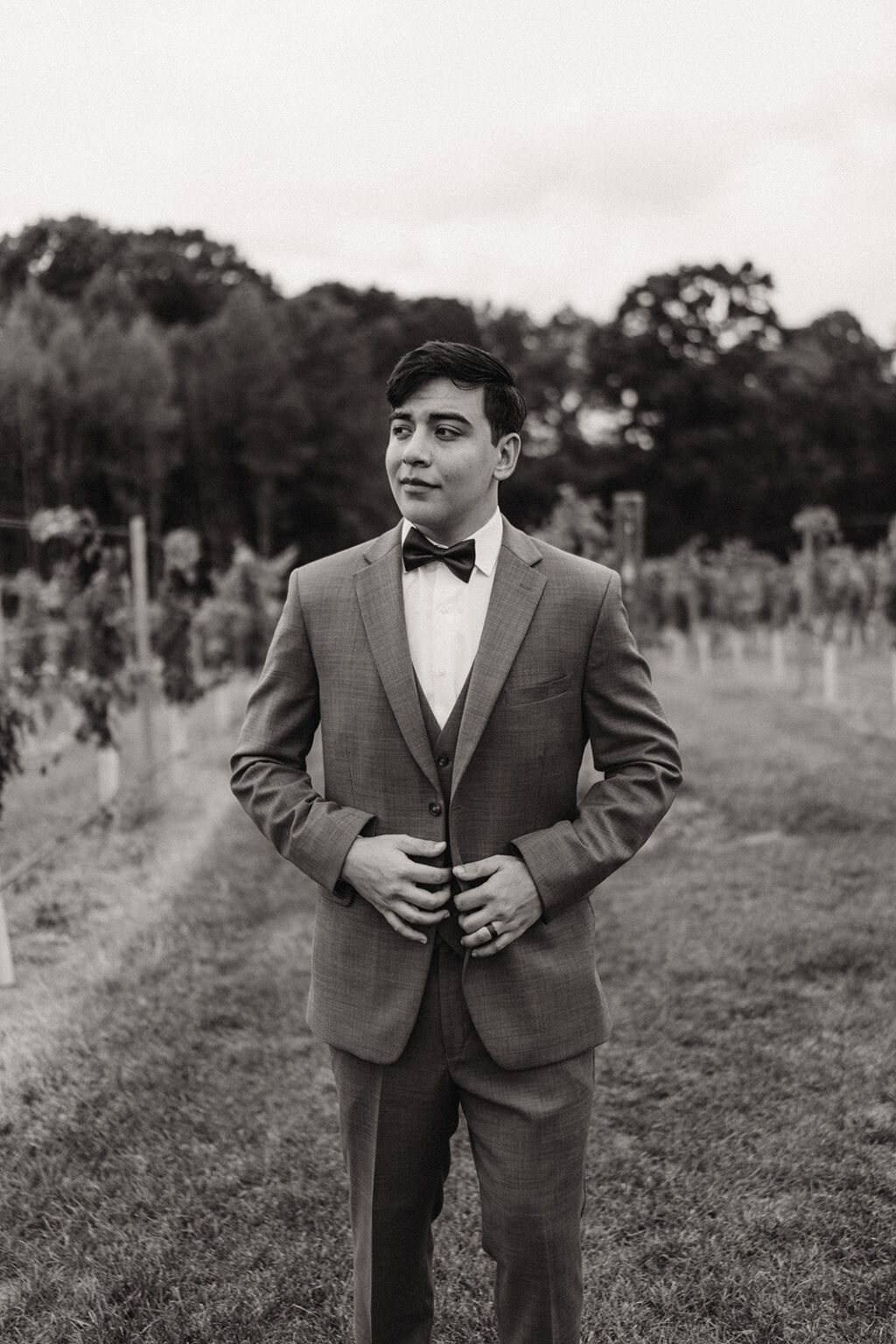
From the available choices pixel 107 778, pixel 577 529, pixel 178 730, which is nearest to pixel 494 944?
pixel 107 778

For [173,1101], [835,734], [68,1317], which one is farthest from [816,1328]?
[835,734]

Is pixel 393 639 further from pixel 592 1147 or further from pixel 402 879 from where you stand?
pixel 592 1147

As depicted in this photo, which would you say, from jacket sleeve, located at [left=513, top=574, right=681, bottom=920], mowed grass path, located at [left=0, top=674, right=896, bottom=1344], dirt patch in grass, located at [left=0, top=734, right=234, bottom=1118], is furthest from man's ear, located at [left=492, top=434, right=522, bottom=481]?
dirt patch in grass, located at [left=0, top=734, right=234, bottom=1118]

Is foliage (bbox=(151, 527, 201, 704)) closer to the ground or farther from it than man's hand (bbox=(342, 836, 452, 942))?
closer to the ground

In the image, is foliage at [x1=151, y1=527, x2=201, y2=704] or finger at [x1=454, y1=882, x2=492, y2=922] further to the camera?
foliage at [x1=151, y1=527, x2=201, y2=704]

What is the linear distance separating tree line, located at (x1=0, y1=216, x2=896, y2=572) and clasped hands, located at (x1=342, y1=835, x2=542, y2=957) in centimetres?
1742

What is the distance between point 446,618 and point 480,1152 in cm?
91

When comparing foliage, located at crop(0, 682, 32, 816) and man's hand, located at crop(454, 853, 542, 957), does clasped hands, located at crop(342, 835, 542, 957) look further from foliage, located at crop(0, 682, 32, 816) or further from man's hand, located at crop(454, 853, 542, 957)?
foliage, located at crop(0, 682, 32, 816)

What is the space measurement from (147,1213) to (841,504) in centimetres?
4591

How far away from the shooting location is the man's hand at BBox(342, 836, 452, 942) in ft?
6.54

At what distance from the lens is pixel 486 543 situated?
2170mm

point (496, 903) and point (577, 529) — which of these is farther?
point (577, 529)

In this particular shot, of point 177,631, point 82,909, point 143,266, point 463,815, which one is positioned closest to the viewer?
point 463,815

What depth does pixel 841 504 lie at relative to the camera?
4594cm
